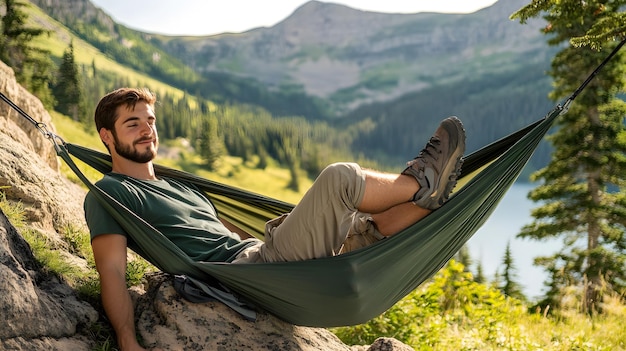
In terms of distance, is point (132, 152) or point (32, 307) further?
point (132, 152)

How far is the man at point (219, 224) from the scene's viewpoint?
244 cm

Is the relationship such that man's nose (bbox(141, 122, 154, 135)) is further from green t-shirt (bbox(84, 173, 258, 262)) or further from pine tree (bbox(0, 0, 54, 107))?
pine tree (bbox(0, 0, 54, 107))

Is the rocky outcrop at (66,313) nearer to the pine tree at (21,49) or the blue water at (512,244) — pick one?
the pine tree at (21,49)

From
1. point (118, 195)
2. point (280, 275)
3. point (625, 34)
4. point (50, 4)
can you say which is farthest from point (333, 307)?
point (50, 4)

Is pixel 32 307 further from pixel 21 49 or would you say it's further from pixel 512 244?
pixel 512 244

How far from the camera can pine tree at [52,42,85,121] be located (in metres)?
28.1

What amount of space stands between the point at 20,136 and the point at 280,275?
251cm

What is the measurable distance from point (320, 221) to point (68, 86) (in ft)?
111

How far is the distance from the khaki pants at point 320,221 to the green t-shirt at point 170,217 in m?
0.18

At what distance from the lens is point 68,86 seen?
108 ft

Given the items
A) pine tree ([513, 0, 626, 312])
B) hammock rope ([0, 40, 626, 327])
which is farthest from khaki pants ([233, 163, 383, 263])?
pine tree ([513, 0, 626, 312])

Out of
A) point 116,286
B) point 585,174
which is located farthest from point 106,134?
point 585,174

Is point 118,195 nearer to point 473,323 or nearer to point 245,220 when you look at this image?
point 245,220

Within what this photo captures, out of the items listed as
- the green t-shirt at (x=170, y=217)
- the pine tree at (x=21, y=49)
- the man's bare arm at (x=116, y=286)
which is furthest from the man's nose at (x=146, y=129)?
the pine tree at (x=21, y=49)
